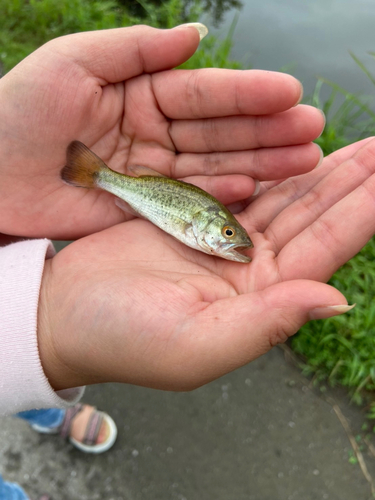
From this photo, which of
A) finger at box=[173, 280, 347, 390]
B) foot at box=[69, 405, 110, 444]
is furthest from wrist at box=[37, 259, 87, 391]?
foot at box=[69, 405, 110, 444]

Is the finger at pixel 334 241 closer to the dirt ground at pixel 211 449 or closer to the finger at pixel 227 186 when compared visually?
the finger at pixel 227 186

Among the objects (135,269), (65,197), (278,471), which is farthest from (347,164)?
(278,471)

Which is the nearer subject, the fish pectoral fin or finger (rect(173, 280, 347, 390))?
finger (rect(173, 280, 347, 390))

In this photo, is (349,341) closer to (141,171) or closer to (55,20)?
(141,171)

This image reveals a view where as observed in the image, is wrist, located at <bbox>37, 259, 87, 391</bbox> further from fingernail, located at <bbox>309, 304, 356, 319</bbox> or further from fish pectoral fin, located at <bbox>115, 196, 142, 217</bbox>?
fingernail, located at <bbox>309, 304, 356, 319</bbox>

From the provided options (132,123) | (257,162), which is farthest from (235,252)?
(132,123)

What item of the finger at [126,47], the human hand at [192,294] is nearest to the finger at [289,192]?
the human hand at [192,294]
